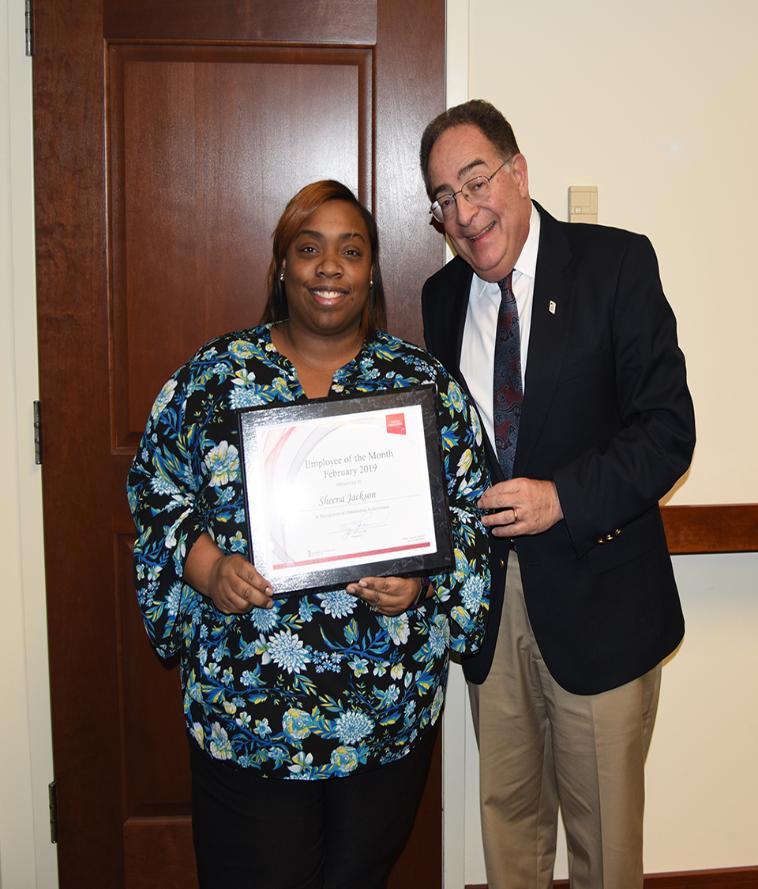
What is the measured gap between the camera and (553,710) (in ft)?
5.95

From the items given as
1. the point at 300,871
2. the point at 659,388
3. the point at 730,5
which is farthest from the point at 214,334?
the point at 730,5

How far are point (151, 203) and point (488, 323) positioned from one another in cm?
96

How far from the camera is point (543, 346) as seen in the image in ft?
5.53

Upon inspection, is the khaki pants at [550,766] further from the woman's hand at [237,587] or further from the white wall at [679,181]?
the woman's hand at [237,587]

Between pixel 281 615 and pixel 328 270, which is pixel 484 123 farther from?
pixel 281 615

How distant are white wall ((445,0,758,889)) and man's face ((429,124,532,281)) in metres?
0.48

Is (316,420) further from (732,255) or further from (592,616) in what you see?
(732,255)

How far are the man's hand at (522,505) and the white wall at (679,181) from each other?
33.1 inches

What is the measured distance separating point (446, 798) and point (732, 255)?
1.69m

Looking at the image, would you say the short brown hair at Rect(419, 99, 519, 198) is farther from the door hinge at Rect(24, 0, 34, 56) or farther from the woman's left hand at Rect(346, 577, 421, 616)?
the door hinge at Rect(24, 0, 34, 56)

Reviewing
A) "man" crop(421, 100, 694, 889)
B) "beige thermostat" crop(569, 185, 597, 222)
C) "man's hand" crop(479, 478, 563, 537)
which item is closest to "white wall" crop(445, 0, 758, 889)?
"beige thermostat" crop(569, 185, 597, 222)

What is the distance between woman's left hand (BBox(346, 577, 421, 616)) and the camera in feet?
4.54

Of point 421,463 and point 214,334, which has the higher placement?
point 214,334

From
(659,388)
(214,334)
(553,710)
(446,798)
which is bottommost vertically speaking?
(446,798)
